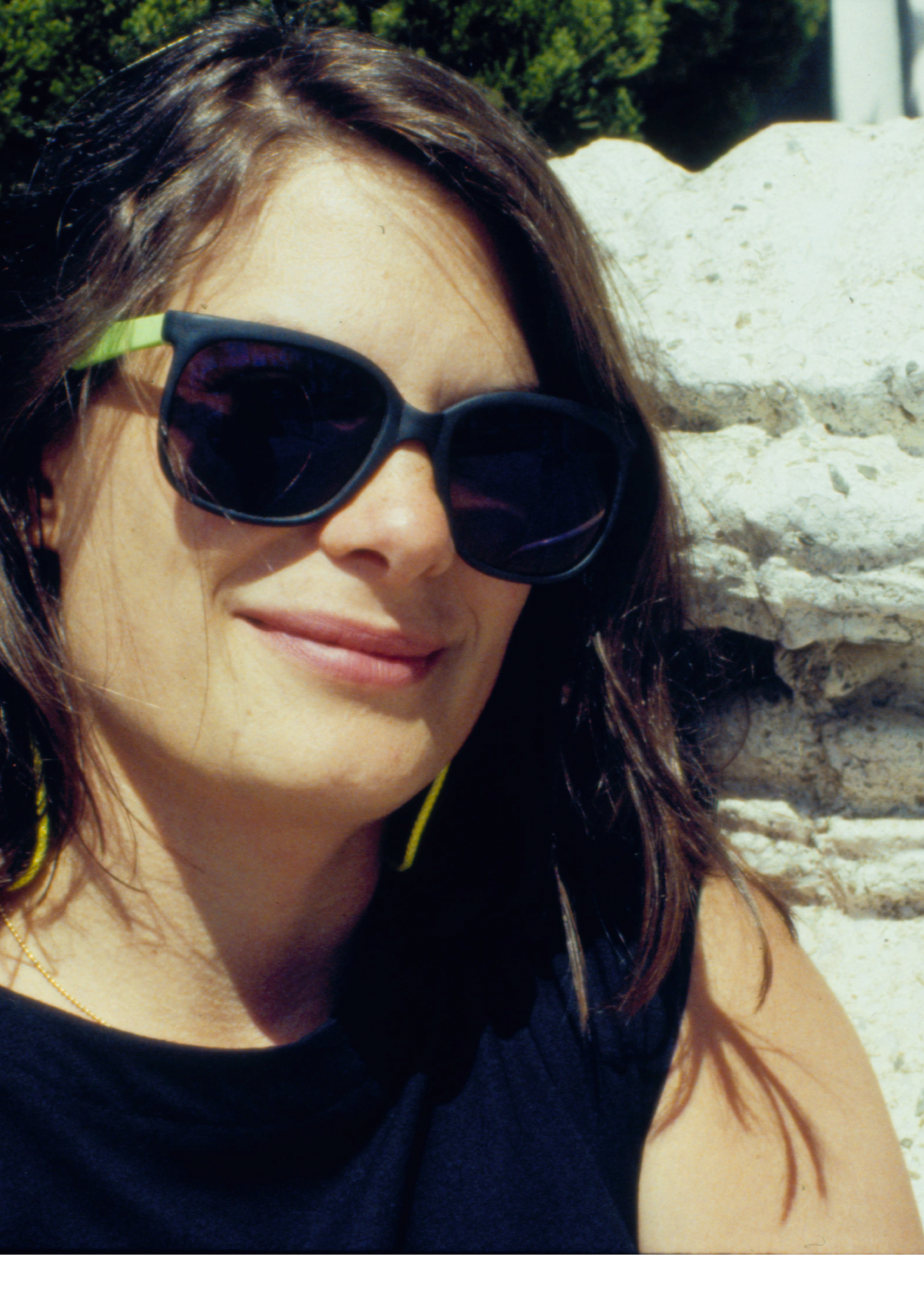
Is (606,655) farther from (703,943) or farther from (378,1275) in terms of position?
(378,1275)

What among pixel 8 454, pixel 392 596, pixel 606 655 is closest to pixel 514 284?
pixel 392 596

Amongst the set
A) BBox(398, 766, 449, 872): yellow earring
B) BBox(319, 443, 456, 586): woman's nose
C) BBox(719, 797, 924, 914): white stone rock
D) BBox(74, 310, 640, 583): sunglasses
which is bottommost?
BBox(719, 797, 924, 914): white stone rock

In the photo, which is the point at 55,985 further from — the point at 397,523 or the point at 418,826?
the point at 397,523

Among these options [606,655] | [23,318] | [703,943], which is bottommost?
[703,943]

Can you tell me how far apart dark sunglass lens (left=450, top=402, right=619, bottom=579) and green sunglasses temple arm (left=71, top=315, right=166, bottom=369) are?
40cm

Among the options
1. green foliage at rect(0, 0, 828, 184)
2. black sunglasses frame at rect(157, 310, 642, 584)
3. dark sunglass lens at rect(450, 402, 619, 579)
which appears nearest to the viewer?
black sunglasses frame at rect(157, 310, 642, 584)

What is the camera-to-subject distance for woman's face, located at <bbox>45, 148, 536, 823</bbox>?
49.3 inches

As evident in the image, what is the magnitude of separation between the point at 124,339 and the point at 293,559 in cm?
36

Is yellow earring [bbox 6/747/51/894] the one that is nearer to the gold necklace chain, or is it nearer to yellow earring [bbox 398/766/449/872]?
the gold necklace chain

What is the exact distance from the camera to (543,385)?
1.53 m

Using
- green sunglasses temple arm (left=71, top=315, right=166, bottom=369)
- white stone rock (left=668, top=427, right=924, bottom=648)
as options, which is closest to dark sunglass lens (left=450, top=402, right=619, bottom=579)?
white stone rock (left=668, top=427, right=924, bottom=648)

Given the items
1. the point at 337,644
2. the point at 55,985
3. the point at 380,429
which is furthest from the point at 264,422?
the point at 55,985

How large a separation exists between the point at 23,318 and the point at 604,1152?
4.99 feet

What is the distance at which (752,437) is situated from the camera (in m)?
1.73
